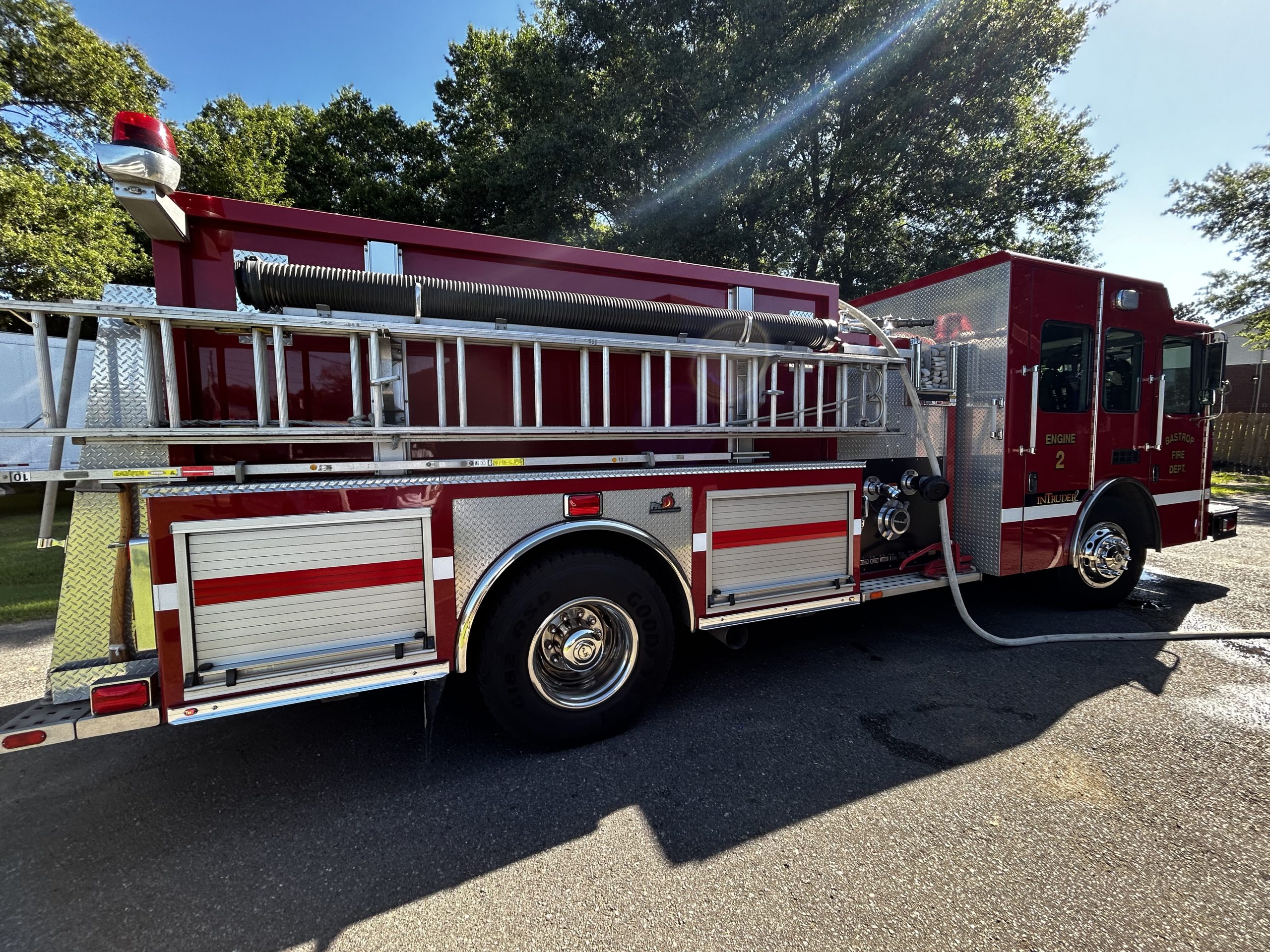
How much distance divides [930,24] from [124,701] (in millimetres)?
14651

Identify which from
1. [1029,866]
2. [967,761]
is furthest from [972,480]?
[1029,866]

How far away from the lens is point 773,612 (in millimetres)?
3506

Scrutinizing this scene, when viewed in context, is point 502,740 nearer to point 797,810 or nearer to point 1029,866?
point 797,810

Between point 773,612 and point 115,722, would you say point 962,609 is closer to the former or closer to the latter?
point 773,612

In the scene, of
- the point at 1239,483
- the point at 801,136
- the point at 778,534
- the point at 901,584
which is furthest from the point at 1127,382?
the point at 1239,483

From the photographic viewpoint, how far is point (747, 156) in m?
11.5

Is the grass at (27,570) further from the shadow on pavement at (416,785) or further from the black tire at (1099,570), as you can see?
the black tire at (1099,570)

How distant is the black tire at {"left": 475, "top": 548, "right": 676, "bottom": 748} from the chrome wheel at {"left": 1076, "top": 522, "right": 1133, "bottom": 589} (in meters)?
3.78

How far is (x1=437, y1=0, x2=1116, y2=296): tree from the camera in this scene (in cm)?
1090

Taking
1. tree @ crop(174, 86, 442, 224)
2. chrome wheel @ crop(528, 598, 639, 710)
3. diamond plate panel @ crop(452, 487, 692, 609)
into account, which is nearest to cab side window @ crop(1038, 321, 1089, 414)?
diamond plate panel @ crop(452, 487, 692, 609)

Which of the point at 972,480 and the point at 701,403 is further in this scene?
the point at 972,480

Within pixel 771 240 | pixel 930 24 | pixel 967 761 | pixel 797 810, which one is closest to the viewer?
pixel 797 810

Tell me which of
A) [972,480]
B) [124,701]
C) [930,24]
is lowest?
[124,701]

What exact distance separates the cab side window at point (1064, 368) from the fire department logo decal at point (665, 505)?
10.3 feet
